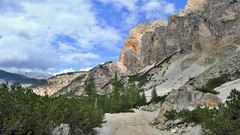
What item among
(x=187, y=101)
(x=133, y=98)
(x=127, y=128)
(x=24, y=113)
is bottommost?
(x=127, y=128)

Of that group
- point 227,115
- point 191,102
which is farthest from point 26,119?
point 191,102

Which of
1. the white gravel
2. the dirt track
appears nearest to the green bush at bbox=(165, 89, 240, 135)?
the dirt track

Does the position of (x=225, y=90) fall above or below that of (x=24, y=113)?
above

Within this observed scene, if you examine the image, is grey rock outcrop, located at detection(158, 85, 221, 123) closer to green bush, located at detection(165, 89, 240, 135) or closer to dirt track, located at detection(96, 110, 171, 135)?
dirt track, located at detection(96, 110, 171, 135)

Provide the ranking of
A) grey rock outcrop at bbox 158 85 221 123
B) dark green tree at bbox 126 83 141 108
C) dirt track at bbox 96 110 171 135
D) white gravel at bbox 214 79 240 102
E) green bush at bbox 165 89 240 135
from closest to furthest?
1. green bush at bbox 165 89 240 135
2. dirt track at bbox 96 110 171 135
3. grey rock outcrop at bbox 158 85 221 123
4. white gravel at bbox 214 79 240 102
5. dark green tree at bbox 126 83 141 108

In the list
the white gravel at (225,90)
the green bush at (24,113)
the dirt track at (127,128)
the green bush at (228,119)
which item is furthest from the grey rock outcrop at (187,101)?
the green bush at (24,113)

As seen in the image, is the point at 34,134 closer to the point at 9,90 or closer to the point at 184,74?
the point at 9,90

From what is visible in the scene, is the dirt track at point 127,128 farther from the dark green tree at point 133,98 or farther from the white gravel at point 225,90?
the dark green tree at point 133,98

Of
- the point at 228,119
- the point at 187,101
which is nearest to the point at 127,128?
the point at 187,101

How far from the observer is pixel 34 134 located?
69.3ft

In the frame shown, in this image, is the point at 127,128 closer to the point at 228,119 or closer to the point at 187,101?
the point at 187,101

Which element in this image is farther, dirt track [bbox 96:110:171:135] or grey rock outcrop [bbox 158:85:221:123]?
grey rock outcrop [bbox 158:85:221:123]

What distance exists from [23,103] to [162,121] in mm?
33082

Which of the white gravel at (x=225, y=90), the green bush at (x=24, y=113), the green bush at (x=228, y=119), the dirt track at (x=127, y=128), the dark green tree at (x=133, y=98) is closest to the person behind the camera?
the green bush at (x=24, y=113)
